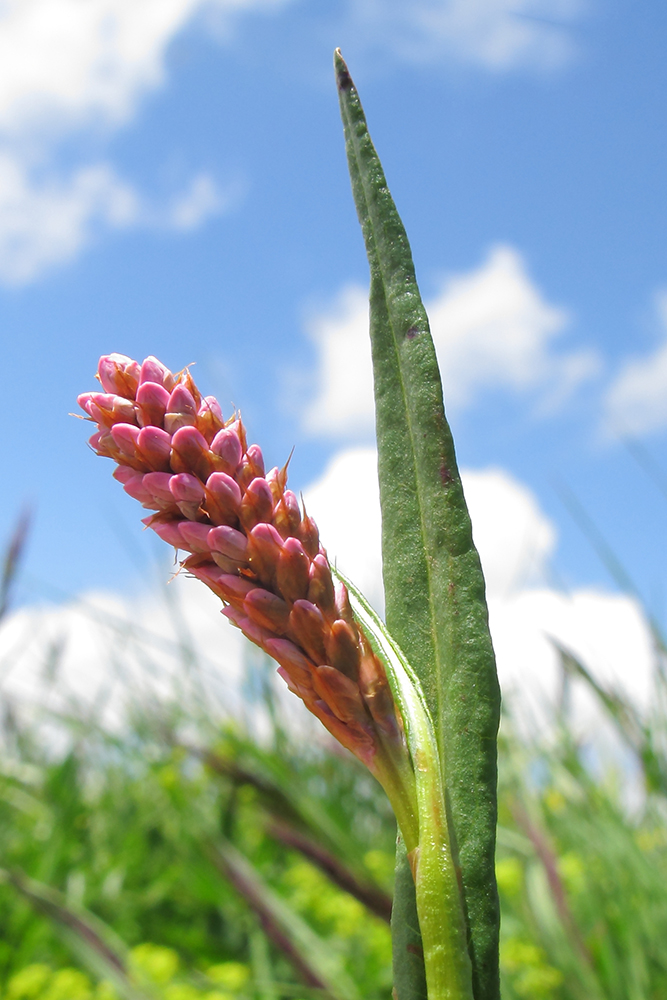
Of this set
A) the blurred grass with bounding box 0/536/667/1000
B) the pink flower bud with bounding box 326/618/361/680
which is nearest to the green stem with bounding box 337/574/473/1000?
the pink flower bud with bounding box 326/618/361/680

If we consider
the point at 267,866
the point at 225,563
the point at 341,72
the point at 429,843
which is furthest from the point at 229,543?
the point at 267,866

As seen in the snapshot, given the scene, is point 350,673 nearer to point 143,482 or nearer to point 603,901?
point 143,482

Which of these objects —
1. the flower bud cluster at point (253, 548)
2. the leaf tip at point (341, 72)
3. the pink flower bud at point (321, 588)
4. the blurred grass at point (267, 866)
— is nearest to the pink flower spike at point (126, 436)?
the flower bud cluster at point (253, 548)

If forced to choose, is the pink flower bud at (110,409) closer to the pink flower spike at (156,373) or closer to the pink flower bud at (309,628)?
the pink flower spike at (156,373)

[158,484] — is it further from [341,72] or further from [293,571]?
[341,72]

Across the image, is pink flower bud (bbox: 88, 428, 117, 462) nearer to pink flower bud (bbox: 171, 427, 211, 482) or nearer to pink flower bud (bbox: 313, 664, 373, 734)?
pink flower bud (bbox: 171, 427, 211, 482)

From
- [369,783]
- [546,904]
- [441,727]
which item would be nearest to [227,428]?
[441,727]
